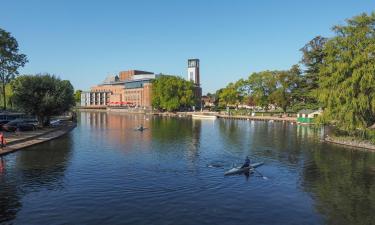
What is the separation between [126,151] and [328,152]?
28.6 m

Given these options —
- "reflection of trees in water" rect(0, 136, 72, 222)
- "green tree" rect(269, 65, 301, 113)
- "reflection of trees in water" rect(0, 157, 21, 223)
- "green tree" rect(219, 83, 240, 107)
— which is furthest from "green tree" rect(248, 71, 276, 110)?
"reflection of trees in water" rect(0, 157, 21, 223)

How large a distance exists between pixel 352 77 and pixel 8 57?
6950 cm

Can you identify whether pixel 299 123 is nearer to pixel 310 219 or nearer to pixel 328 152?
pixel 328 152

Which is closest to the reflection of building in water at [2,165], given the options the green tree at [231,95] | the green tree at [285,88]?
the green tree at [285,88]

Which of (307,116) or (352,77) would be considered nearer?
(352,77)

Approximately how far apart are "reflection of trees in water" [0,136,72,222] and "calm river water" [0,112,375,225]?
0.26 ft

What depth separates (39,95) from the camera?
2928 inches

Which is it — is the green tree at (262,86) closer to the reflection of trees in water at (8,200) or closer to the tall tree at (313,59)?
the tall tree at (313,59)

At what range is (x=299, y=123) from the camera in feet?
365

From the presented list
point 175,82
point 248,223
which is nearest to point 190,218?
point 248,223

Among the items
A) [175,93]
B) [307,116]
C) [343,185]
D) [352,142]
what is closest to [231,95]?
[175,93]

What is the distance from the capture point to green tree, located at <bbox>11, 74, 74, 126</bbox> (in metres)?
73.1

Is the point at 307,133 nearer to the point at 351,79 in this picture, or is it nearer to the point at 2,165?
the point at 351,79

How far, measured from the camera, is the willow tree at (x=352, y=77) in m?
54.8
